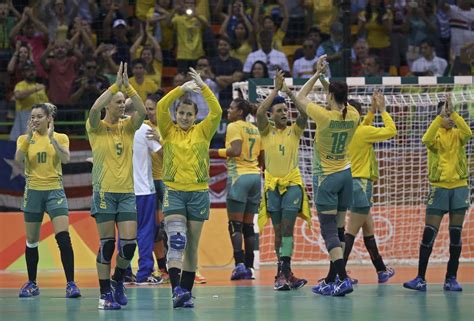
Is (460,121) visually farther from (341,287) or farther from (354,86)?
(354,86)

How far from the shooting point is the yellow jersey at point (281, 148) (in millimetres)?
13523

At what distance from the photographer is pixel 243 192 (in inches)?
584

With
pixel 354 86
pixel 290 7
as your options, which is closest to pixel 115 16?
pixel 290 7

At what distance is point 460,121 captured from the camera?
1285cm

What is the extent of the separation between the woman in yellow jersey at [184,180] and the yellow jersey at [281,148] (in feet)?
8.14

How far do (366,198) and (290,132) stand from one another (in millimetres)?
1361

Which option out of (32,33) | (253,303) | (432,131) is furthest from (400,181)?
(32,33)

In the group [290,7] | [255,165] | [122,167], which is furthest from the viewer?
[290,7]

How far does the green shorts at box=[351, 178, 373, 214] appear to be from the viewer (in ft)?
45.0

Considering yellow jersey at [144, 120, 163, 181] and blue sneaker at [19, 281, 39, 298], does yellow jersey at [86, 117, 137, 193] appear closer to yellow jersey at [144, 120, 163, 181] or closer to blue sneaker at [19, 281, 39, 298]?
blue sneaker at [19, 281, 39, 298]

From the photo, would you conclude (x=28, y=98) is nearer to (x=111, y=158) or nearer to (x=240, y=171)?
(x=240, y=171)

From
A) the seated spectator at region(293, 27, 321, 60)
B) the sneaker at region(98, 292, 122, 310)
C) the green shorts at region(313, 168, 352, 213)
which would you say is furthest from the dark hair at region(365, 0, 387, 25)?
the sneaker at region(98, 292, 122, 310)

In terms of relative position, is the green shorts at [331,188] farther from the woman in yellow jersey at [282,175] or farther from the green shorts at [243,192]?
Result: the green shorts at [243,192]

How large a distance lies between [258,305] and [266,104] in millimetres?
2677
